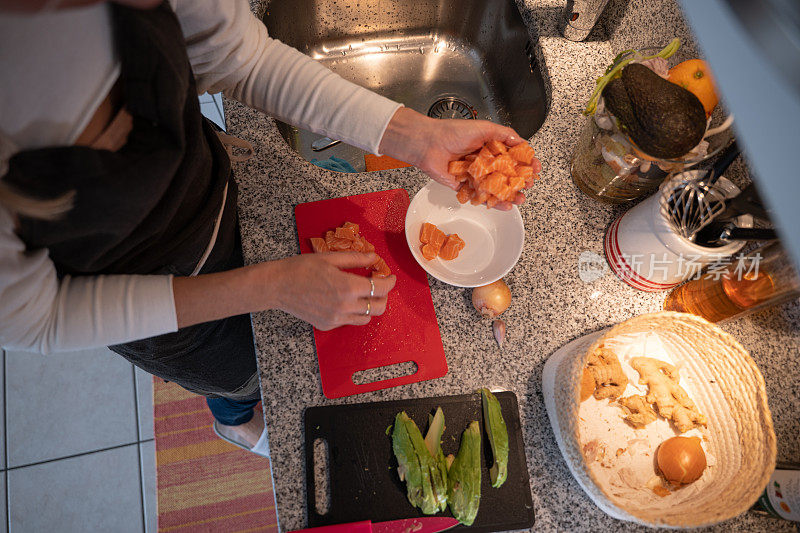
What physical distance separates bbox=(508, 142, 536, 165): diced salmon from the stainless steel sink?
0.47 metres

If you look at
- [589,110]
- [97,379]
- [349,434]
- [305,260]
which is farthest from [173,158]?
A: [97,379]

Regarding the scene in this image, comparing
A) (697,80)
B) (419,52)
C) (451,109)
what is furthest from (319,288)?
(419,52)

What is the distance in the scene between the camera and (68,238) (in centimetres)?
59

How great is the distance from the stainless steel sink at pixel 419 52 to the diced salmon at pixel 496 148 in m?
0.48

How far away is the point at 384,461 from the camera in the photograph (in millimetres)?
815

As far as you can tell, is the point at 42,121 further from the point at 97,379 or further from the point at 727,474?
the point at 97,379

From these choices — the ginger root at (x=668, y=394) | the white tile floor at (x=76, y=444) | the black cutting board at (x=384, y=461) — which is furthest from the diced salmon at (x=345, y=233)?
the white tile floor at (x=76, y=444)

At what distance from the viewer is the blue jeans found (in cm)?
138

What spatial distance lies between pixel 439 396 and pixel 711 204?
0.58 m

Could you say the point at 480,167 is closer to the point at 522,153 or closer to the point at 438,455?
the point at 522,153

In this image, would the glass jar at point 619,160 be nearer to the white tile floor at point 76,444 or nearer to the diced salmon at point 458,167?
the diced salmon at point 458,167

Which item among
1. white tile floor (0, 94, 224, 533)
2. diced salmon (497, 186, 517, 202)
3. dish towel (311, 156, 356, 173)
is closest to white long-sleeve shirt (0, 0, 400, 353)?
diced salmon (497, 186, 517, 202)

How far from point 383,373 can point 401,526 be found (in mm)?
261

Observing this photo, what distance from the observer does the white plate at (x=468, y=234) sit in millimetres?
921
